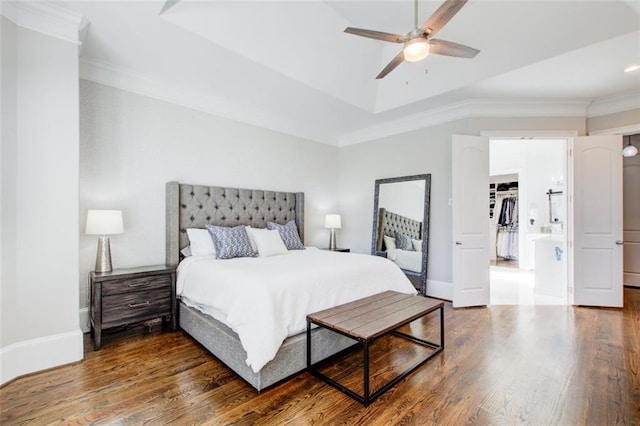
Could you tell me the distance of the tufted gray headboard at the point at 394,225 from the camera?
4.64 meters

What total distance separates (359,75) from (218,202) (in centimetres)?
248

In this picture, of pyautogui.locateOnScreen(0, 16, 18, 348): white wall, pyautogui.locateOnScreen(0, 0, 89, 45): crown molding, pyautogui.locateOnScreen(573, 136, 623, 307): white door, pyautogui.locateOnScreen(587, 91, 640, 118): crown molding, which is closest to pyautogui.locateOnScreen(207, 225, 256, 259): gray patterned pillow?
pyautogui.locateOnScreen(0, 16, 18, 348): white wall

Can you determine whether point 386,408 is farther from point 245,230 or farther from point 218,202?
point 218,202

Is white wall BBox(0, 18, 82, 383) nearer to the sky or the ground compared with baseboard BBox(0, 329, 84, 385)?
nearer to the sky

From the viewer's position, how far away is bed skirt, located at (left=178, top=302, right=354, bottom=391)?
2.04 metres

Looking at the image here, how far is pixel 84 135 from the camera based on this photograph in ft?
9.70

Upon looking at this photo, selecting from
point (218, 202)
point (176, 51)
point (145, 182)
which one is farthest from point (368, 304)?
point (176, 51)

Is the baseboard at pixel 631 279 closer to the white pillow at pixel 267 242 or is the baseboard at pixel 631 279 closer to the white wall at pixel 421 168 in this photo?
the white wall at pixel 421 168

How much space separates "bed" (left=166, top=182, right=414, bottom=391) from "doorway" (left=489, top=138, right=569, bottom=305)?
9.63 ft

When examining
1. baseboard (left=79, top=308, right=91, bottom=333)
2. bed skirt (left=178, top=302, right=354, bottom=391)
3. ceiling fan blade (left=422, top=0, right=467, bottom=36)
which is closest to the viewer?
ceiling fan blade (left=422, top=0, right=467, bottom=36)

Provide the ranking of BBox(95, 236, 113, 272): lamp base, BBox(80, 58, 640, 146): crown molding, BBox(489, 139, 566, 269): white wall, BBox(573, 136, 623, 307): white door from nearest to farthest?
BBox(95, 236, 113, 272): lamp base < BBox(80, 58, 640, 146): crown molding < BBox(573, 136, 623, 307): white door < BBox(489, 139, 566, 269): white wall

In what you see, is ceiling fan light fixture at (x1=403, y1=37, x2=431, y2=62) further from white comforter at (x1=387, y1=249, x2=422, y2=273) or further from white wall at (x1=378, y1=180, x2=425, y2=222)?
white comforter at (x1=387, y1=249, x2=422, y2=273)

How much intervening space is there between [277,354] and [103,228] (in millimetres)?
2006

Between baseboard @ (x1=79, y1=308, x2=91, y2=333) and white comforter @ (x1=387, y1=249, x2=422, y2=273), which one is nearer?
baseboard @ (x1=79, y1=308, x2=91, y2=333)
